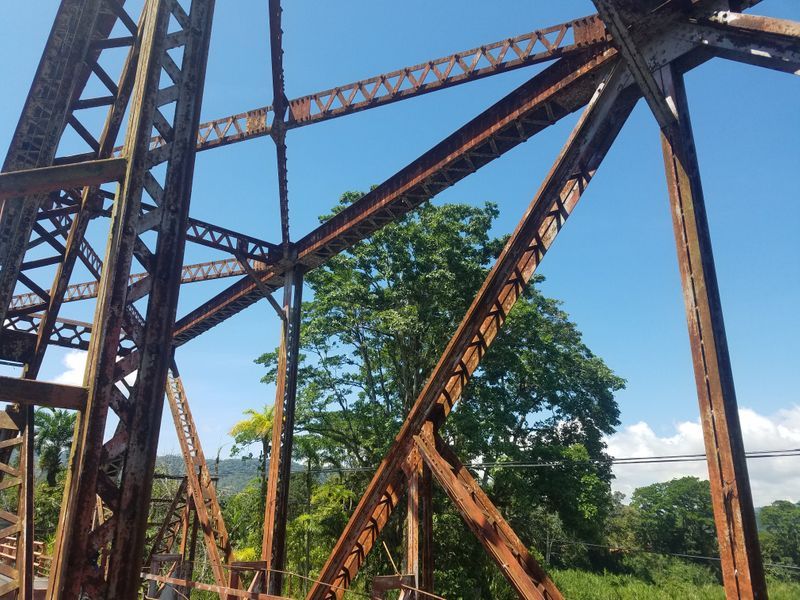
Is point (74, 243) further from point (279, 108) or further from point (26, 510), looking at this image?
point (279, 108)

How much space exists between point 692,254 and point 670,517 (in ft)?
192

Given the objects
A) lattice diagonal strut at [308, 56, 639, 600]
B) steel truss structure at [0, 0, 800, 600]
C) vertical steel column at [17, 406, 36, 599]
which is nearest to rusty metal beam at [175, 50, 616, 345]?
steel truss structure at [0, 0, 800, 600]

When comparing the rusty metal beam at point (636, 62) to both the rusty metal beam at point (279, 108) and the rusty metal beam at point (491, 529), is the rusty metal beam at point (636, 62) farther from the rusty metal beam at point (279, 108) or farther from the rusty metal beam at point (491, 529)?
the rusty metal beam at point (279, 108)

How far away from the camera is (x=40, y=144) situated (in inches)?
157

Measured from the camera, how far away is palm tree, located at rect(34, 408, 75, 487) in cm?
2694

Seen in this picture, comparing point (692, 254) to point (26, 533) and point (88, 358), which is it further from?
point (26, 533)

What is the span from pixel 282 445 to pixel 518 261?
29.0 feet

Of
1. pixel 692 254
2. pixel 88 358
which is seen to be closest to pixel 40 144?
pixel 88 358

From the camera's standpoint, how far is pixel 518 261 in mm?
5922

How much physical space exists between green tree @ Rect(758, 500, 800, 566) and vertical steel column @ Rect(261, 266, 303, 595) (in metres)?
59.3

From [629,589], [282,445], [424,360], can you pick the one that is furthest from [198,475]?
[629,589]

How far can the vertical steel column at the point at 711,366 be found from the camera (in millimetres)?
3648

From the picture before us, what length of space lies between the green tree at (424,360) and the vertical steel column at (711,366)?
13346 mm

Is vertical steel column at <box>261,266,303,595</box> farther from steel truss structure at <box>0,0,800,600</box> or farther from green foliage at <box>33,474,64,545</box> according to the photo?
green foliage at <box>33,474,64,545</box>
